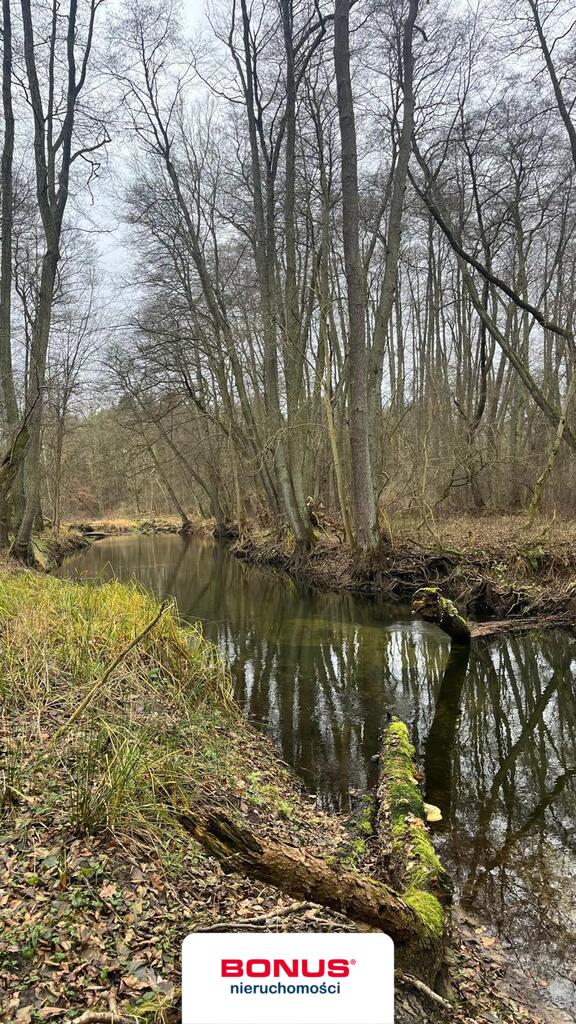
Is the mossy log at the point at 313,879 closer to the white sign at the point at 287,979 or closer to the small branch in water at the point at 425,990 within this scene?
the small branch in water at the point at 425,990

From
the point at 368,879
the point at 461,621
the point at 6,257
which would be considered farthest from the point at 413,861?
the point at 6,257

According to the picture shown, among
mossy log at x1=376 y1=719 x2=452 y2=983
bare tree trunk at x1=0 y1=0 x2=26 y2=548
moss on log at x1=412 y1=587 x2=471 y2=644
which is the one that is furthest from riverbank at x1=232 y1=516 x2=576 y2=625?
bare tree trunk at x1=0 y1=0 x2=26 y2=548

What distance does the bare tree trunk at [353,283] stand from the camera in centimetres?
1125

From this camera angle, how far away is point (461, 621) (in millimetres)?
7797

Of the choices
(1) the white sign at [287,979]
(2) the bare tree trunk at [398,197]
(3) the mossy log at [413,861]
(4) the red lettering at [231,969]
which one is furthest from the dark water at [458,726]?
(2) the bare tree trunk at [398,197]

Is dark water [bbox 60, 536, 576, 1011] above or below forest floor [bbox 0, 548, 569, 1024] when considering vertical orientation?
below

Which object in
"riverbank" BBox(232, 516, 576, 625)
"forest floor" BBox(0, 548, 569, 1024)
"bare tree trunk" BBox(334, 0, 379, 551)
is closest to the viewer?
"forest floor" BBox(0, 548, 569, 1024)

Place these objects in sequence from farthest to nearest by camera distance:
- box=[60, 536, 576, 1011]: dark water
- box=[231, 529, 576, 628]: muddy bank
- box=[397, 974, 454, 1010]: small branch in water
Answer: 1. box=[231, 529, 576, 628]: muddy bank
2. box=[60, 536, 576, 1011]: dark water
3. box=[397, 974, 454, 1010]: small branch in water

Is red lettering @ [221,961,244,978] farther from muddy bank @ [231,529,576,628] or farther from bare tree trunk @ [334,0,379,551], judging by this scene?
bare tree trunk @ [334,0,379,551]

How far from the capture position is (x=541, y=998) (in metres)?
2.60

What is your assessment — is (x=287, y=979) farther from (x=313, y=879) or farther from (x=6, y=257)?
(x=6, y=257)

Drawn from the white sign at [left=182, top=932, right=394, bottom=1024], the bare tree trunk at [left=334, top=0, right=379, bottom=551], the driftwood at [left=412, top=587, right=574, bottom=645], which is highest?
the bare tree trunk at [left=334, top=0, right=379, bottom=551]

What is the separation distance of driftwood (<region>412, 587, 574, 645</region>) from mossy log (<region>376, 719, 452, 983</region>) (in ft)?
10.7

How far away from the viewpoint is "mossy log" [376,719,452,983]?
252 cm
